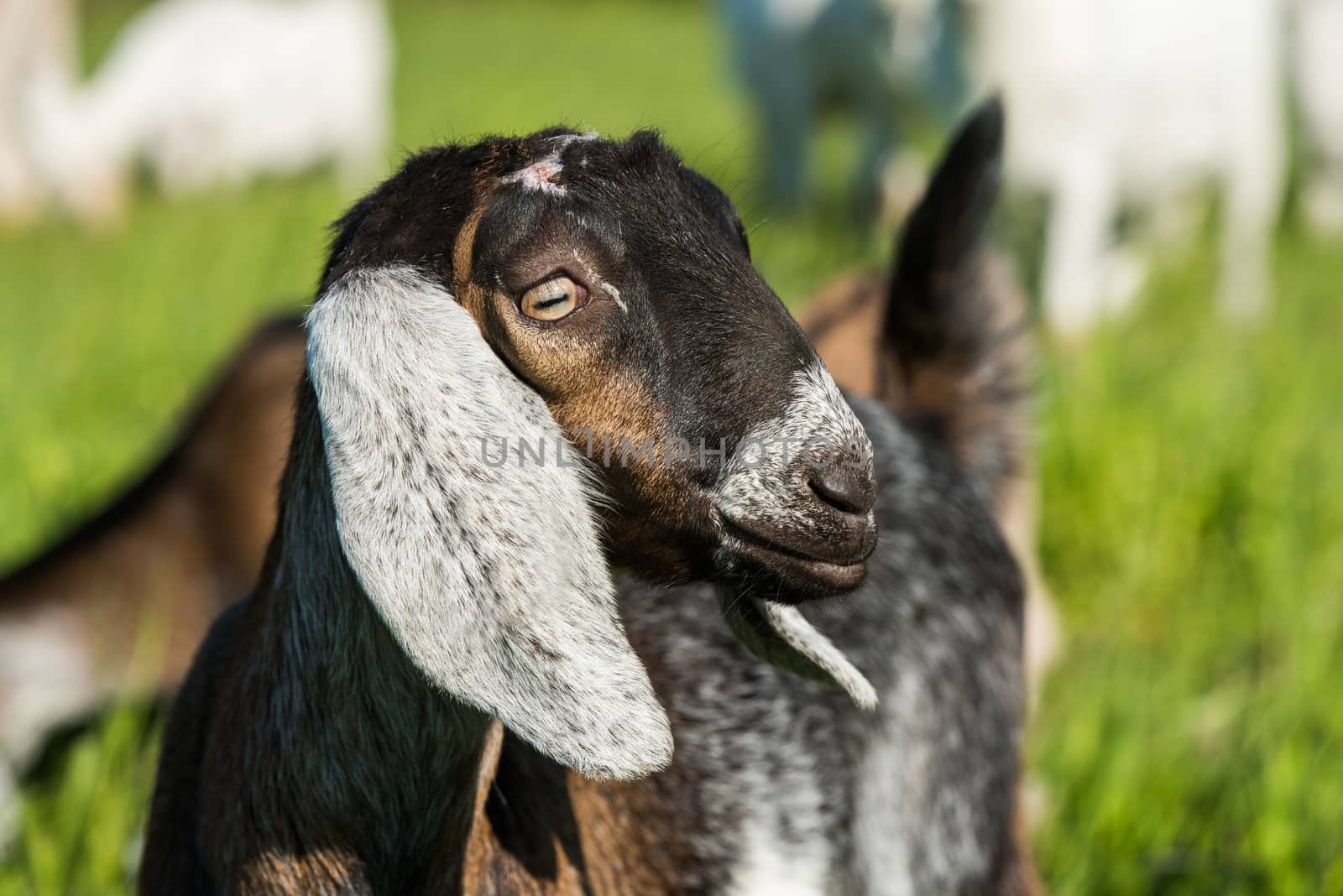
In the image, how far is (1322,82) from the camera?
321 inches

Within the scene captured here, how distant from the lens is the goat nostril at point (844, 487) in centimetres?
144

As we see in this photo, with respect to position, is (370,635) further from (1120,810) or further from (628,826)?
(1120,810)

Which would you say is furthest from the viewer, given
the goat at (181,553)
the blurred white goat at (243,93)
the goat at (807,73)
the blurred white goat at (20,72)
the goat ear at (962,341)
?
the blurred white goat at (243,93)

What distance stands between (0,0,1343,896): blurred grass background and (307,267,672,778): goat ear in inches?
29.6

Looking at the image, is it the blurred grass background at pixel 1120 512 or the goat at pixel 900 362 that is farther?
the goat at pixel 900 362

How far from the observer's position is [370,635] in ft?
5.06

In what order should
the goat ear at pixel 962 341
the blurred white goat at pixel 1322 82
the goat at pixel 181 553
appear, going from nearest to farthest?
the goat ear at pixel 962 341 → the goat at pixel 181 553 → the blurred white goat at pixel 1322 82

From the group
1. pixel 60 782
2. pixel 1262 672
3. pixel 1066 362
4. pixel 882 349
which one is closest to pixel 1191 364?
pixel 1066 362

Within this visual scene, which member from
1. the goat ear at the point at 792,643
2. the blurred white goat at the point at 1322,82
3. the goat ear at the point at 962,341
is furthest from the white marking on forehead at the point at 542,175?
the blurred white goat at the point at 1322,82

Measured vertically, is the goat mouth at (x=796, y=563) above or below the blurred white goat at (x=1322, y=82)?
above

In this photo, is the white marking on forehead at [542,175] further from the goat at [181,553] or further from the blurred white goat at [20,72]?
the blurred white goat at [20,72]

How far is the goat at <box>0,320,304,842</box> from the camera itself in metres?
3.07

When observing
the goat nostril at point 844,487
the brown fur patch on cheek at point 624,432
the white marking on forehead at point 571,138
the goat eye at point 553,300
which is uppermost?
the white marking on forehead at point 571,138

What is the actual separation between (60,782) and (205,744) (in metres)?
1.56
